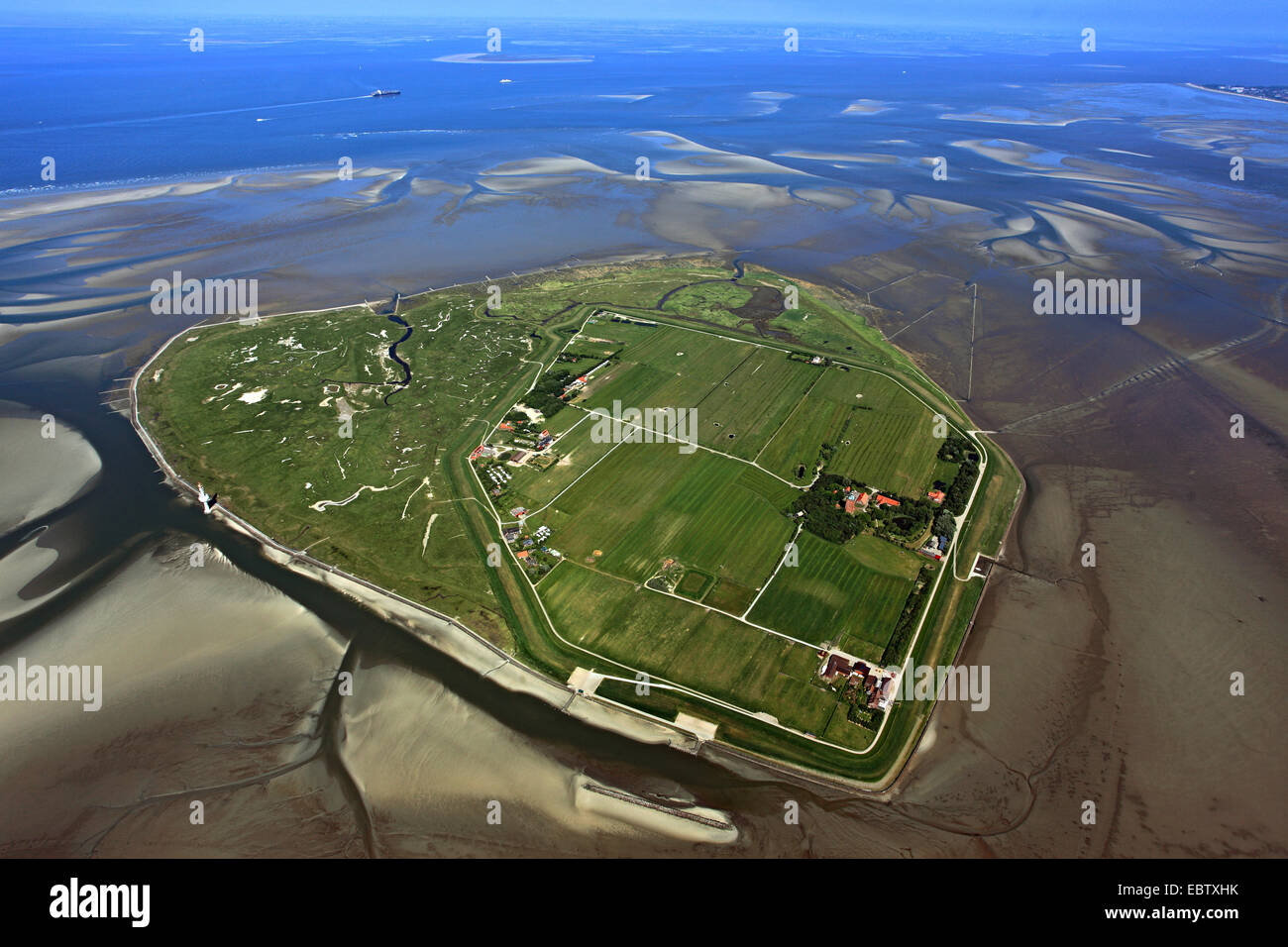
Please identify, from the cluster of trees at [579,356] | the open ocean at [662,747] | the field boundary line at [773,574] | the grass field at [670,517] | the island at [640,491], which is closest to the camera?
the open ocean at [662,747]

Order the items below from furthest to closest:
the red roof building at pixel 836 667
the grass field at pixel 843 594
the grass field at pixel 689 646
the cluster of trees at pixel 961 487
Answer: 1. the cluster of trees at pixel 961 487
2. the grass field at pixel 843 594
3. the red roof building at pixel 836 667
4. the grass field at pixel 689 646

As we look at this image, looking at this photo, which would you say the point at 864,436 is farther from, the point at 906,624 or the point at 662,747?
the point at 662,747

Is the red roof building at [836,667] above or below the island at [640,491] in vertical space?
below

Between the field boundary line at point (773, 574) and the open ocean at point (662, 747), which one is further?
the field boundary line at point (773, 574)

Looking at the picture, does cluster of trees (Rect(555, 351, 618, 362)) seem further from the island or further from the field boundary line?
the field boundary line

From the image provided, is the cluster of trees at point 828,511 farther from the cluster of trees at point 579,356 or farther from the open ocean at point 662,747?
the cluster of trees at point 579,356

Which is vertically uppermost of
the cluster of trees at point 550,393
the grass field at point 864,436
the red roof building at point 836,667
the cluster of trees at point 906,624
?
the cluster of trees at point 550,393

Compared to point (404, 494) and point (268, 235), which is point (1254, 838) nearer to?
point (404, 494)

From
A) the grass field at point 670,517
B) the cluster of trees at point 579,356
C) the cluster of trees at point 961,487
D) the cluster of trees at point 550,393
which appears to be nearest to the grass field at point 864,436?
the cluster of trees at point 961,487
